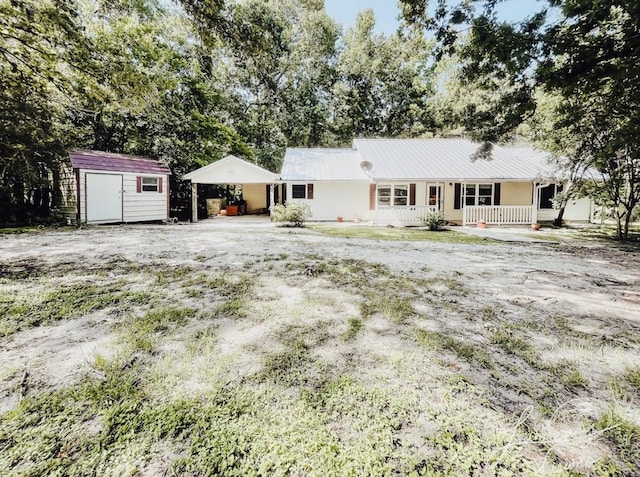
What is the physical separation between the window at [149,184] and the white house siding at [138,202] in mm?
182

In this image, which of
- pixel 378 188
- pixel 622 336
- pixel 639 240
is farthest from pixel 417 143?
pixel 622 336

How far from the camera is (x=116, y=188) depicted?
13.6 m

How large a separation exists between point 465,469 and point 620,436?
1.01 meters

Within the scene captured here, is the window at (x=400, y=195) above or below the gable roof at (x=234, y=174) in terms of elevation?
below

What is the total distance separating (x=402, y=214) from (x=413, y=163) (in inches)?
128

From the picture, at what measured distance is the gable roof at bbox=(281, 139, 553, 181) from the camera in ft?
51.4

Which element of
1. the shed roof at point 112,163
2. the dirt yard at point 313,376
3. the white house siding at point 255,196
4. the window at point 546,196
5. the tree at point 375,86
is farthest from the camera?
the tree at point 375,86

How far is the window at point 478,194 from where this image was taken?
53.5ft

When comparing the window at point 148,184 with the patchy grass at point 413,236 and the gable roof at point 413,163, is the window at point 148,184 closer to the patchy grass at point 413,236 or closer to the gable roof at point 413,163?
the gable roof at point 413,163

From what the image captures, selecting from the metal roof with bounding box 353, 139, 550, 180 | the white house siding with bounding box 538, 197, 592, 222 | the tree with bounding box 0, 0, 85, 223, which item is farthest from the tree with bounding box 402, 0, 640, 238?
the white house siding with bounding box 538, 197, 592, 222

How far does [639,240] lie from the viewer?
1047cm

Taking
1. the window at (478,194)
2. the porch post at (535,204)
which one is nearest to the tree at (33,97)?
the window at (478,194)

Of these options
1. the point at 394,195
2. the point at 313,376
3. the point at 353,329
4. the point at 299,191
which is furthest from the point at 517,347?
the point at 299,191

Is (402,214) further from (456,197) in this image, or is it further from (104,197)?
(104,197)
